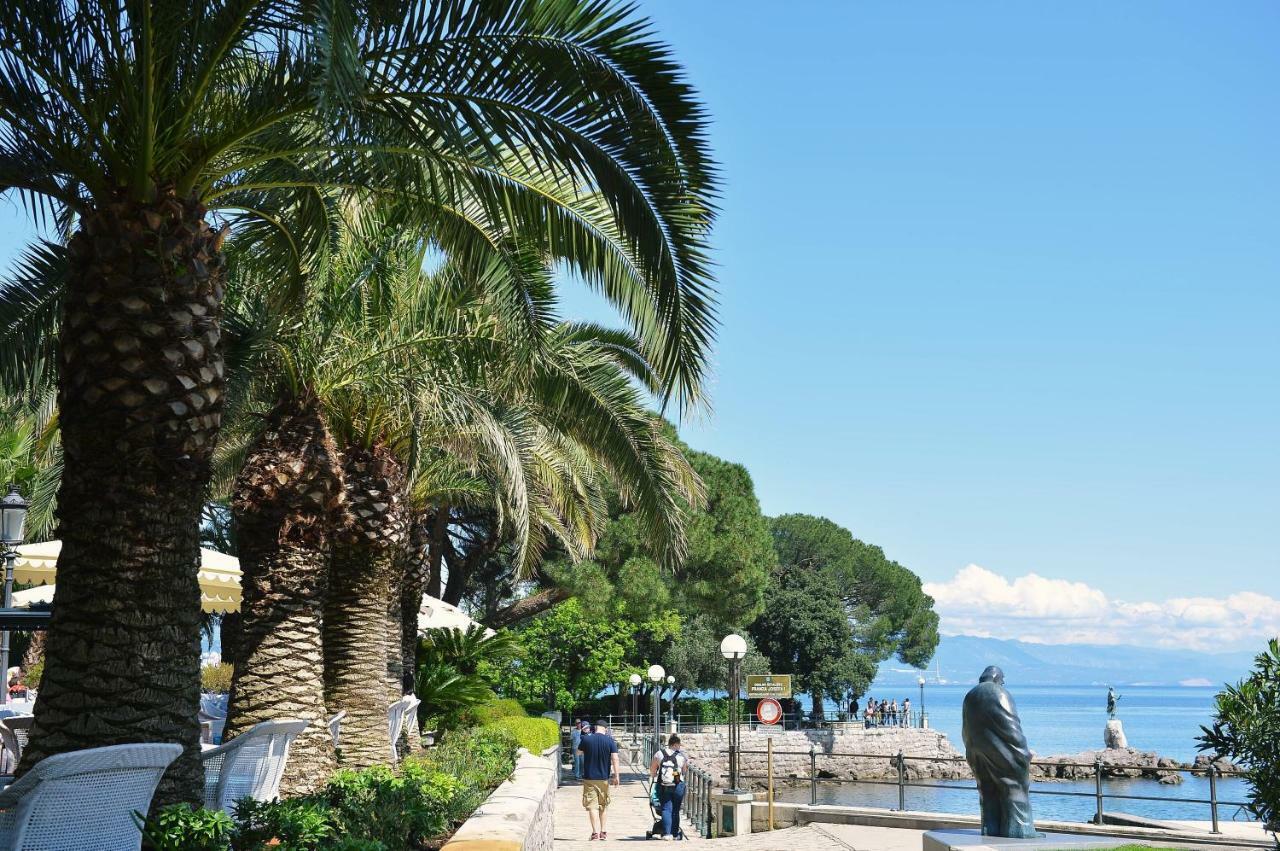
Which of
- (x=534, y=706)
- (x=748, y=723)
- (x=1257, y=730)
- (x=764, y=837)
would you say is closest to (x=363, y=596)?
(x=764, y=837)

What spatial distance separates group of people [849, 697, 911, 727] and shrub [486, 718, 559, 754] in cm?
3725

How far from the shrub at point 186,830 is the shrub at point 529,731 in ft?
39.7

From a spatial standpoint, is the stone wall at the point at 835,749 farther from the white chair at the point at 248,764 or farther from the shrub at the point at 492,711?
the white chair at the point at 248,764

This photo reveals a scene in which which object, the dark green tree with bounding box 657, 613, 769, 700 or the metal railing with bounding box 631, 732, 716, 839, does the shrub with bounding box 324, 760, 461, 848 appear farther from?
the dark green tree with bounding box 657, 613, 769, 700

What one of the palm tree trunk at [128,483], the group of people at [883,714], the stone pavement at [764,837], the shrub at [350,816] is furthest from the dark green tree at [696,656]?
the palm tree trunk at [128,483]

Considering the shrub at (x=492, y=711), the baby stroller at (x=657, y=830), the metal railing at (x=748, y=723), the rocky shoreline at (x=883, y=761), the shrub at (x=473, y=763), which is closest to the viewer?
the shrub at (x=473, y=763)

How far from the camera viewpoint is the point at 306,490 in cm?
1035

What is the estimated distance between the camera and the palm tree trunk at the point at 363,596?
1235 cm

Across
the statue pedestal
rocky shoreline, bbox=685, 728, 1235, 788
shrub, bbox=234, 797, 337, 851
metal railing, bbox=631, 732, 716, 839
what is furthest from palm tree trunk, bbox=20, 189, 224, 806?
rocky shoreline, bbox=685, 728, 1235, 788

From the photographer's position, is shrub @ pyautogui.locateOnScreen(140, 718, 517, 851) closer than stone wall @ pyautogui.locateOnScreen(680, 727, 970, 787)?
Yes

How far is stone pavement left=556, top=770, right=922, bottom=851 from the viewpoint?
14.6m

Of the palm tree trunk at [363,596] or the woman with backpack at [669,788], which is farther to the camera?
the woman with backpack at [669,788]

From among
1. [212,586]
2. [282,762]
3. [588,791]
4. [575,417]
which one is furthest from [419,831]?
[588,791]

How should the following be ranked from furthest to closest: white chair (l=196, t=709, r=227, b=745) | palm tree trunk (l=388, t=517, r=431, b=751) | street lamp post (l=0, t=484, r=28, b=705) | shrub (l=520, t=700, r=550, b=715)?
shrub (l=520, t=700, r=550, b=715), palm tree trunk (l=388, t=517, r=431, b=751), street lamp post (l=0, t=484, r=28, b=705), white chair (l=196, t=709, r=227, b=745)
